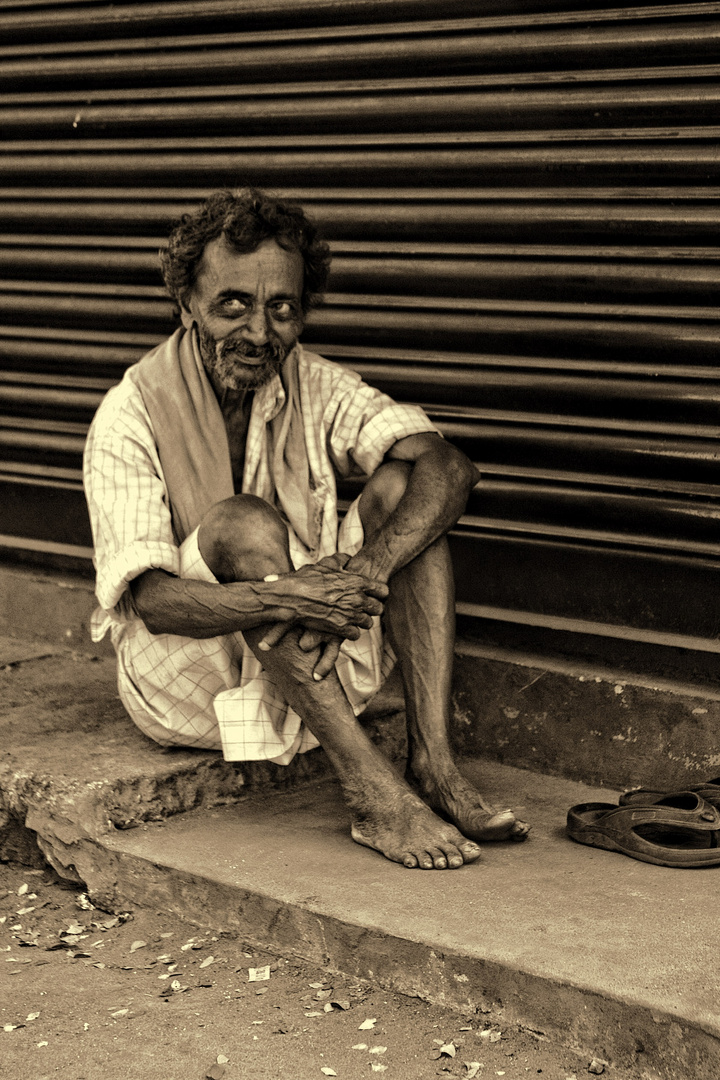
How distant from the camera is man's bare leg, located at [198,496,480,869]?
2.90 m

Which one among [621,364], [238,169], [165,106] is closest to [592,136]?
[621,364]

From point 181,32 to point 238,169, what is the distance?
0.52 m

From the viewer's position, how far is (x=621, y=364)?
3.36 m

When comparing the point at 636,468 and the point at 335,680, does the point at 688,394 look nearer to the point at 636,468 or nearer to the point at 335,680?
the point at 636,468

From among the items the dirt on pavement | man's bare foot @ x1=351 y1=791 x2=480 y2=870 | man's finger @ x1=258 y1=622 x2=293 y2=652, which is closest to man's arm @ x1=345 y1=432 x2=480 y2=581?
man's finger @ x1=258 y1=622 x2=293 y2=652

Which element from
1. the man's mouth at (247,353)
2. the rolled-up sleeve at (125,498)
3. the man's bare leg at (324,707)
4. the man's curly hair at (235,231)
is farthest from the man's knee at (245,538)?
the man's curly hair at (235,231)

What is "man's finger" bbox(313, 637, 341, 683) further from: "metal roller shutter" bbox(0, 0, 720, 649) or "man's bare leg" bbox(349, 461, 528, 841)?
"metal roller shutter" bbox(0, 0, 720, 649)

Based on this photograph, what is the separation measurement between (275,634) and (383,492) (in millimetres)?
540

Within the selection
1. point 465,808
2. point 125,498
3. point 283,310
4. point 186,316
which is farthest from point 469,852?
point 186,316

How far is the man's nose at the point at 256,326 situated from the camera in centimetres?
325

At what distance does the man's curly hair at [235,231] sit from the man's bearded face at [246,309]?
0.03 meters

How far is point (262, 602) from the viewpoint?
9.55ft

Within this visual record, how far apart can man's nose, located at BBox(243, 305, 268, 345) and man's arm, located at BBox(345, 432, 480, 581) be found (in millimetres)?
505

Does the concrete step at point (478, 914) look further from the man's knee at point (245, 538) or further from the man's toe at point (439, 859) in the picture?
the man's knee at point (245, 538)
